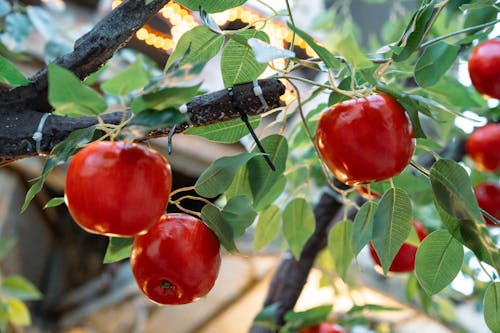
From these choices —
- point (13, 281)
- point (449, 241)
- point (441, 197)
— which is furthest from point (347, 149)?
point (13, 281)

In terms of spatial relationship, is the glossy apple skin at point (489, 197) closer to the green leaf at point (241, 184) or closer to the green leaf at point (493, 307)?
the green leaf at point (493, 307)

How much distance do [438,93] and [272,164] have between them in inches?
20.2

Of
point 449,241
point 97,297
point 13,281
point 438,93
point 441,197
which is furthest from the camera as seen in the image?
point 97,297

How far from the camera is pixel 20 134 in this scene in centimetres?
69

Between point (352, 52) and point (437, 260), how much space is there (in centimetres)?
29

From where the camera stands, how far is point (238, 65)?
744mm

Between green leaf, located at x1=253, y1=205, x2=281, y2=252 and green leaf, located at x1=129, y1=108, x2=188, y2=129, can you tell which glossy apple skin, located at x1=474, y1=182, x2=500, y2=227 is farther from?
green leaf, located at x1=129, y1=108, x2=188, y2=129

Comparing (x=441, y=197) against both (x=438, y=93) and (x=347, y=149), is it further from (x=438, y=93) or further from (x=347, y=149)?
(x=438, y=93)

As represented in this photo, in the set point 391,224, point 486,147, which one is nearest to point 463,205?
point 391,224

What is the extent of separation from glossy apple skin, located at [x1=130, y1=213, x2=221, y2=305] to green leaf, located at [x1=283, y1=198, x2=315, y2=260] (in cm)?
30

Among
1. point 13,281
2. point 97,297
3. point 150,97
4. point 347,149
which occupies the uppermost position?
point 150,97

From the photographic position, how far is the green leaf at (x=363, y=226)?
757 millimetres

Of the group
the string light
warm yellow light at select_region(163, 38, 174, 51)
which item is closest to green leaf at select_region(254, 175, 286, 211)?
the string light

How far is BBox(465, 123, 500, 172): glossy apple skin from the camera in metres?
1.56
